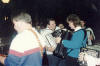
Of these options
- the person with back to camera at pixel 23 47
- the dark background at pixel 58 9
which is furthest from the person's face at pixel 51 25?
the dark background at pixel 58 9

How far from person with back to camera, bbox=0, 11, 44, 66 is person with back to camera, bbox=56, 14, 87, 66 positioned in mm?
1385

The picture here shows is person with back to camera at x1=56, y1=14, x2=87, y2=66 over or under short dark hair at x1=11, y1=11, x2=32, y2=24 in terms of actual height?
under

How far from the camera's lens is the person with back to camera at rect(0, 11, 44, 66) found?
2.89 meters

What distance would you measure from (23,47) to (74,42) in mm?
1655

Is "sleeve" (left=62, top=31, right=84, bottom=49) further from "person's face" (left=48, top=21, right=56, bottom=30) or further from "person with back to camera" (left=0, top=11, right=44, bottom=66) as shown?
"person with back to camera" (left=0, top=11, right=44, bottom=66)

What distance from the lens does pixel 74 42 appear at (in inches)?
171

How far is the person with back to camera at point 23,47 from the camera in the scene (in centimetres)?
289

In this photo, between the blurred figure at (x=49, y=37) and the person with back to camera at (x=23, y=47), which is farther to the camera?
the blurred figure at (x=49, y=37)

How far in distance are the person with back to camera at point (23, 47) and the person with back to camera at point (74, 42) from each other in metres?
1.39

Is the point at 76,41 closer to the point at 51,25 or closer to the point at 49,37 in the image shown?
the point at 49,37

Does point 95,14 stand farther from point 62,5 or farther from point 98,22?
point 62,5

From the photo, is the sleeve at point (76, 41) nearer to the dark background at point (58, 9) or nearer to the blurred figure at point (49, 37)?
the blurred figure at point (49, 37)

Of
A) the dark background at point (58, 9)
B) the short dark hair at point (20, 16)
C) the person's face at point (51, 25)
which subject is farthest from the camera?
the dark background at point (58, 9)

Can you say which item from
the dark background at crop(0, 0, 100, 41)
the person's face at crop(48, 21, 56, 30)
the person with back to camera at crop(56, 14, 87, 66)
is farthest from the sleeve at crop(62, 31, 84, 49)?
the dark background at crop(0, 0, 100, 41)
